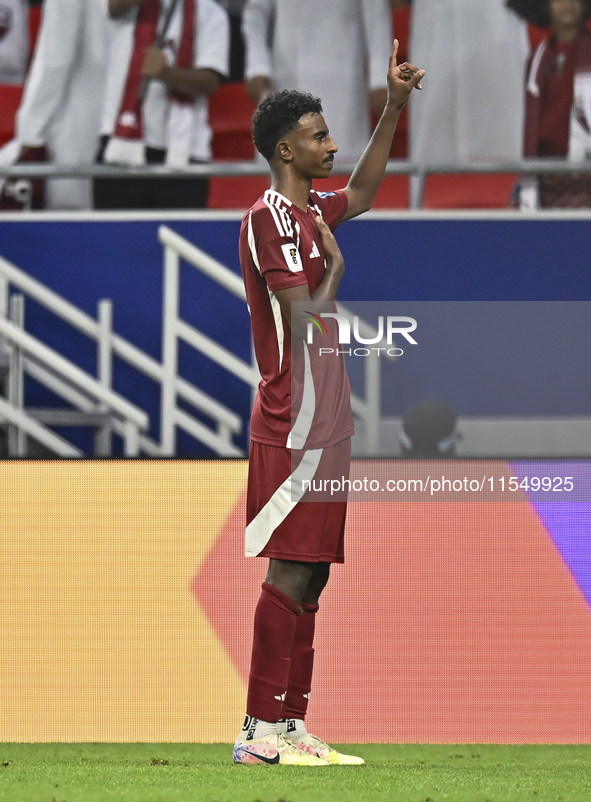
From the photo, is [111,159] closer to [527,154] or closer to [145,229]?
[145,229]

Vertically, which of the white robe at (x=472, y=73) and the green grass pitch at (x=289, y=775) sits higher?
the white robe at (x=472, y=73)

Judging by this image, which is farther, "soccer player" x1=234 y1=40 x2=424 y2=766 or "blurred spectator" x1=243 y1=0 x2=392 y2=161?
"blurred spectator" x1=243 y1=0 x2=392 y2=161

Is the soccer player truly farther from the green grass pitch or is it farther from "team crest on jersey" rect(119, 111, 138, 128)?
"team crest on jersey" rect(119, 111, 138, 128)

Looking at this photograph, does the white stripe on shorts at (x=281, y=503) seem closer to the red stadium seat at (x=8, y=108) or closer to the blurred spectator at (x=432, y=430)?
the blurred spectator at (x=432, y=430)

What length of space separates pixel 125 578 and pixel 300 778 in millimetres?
947

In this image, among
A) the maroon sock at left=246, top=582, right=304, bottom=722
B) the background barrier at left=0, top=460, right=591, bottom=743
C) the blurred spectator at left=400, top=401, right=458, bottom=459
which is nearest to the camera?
the maroon sock at left=246, top=582, right=304, bottom=722

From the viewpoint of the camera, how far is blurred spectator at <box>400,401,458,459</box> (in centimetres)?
392

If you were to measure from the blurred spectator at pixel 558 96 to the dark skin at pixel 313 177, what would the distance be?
115 inches

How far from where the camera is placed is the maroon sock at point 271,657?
2.67 meters

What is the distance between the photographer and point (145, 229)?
5805 mm

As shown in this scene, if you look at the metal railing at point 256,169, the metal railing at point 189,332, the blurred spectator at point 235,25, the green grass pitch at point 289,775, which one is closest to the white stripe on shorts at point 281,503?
the green grass pitch at point 289,775

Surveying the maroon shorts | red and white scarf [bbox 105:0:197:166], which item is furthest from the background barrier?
red and white scarf [bbox 105:0:197:166]

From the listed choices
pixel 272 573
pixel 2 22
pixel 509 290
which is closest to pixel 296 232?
pixel 272 573

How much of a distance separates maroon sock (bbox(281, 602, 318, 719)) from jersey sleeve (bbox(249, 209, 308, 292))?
0.80 metres
